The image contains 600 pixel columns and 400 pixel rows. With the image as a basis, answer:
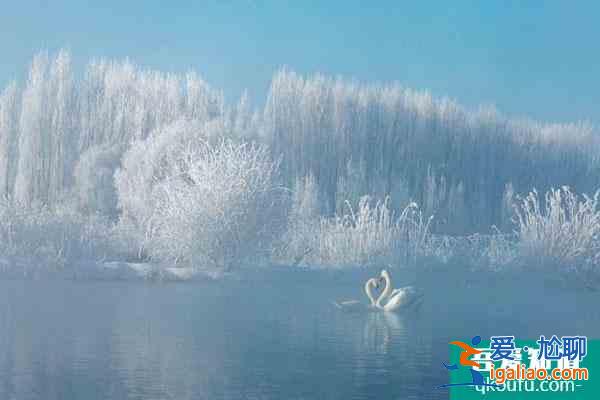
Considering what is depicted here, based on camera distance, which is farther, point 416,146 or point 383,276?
point 416,146

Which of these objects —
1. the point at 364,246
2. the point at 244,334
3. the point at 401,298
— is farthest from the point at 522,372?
the point at 364,246

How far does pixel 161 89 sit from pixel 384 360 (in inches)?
635

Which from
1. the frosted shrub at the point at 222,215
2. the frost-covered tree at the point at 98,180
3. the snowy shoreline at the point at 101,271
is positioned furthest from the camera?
the frost-covered tree at the point at 98,180

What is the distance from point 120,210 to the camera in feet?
66.1

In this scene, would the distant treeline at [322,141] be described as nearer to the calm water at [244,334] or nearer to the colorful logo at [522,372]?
the calm water at [244,334]

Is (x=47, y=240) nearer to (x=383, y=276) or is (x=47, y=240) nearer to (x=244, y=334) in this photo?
(x=383, y=276)

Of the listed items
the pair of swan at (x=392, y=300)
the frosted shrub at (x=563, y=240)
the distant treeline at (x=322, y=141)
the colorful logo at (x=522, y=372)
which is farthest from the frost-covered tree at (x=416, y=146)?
the colorful logo at (x=522, y=372)

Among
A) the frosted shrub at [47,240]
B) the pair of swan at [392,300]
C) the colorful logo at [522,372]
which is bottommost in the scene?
the colorful logo at [522,372]

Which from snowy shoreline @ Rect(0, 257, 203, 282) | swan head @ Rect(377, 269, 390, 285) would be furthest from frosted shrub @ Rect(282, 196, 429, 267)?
swan head @ Rect(377, 269, 390, 285)

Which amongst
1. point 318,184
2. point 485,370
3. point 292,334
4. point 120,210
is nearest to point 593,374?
point 485,370

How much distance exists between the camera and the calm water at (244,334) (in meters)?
6.22

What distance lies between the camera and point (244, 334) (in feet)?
28.0

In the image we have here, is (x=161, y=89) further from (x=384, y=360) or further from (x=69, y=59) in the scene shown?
(x=384, y=360)

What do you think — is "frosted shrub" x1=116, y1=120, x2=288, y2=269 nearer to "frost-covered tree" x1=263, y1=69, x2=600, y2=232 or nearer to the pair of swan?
the pair of swan
